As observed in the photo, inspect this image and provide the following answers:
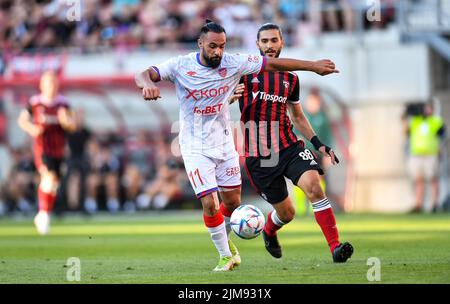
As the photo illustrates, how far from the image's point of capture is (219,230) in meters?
9.55

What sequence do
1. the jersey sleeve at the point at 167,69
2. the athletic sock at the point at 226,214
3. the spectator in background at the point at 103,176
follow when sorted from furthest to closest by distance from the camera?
the spectator in background at the point at 103,176
the athletic sock at the point at 226,214
the jersey sleeve at the point at 167,69

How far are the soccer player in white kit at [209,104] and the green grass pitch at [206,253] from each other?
0.51m

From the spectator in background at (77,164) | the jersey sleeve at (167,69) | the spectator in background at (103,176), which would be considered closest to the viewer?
the jersey sleeve at (167,69)

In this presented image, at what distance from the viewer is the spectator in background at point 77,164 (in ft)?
77.8

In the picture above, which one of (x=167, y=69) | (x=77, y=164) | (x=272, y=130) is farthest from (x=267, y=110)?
(x=77, y=164)

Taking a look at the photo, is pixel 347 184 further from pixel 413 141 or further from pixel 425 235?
pixel 425 235

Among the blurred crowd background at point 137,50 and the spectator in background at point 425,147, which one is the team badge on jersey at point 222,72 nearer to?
the spectator in background at point 425,147

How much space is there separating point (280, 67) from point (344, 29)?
15.1 m

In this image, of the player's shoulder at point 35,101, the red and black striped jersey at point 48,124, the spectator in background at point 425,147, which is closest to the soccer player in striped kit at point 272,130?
the red and black striped jersey at point 48,124

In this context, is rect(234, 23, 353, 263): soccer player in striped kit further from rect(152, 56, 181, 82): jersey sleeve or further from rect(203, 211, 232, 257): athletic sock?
rect(203, 211, 232, 257): athletic sock

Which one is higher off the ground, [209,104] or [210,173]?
[209,104]

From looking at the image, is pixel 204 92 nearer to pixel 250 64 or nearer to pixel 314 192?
pixel 250 64

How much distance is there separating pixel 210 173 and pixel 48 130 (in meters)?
8.41

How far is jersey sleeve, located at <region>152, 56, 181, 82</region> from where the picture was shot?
9.34 metres
